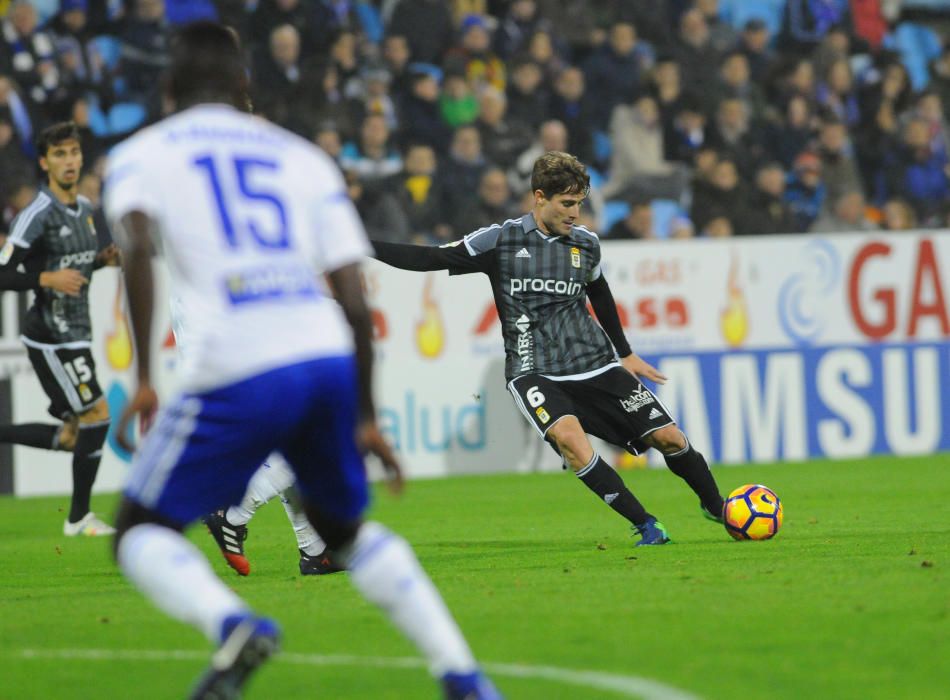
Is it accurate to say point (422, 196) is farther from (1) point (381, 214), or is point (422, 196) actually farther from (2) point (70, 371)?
(2) point (70, 371)

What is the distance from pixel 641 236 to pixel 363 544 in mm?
12705

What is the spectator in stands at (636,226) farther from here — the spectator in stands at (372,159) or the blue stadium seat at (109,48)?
the blue stadium seat at (109,48)

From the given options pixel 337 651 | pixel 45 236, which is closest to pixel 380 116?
pixel 45 236

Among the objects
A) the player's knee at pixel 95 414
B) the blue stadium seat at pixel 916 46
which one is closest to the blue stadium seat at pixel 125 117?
the player's knee at pixel 95 414

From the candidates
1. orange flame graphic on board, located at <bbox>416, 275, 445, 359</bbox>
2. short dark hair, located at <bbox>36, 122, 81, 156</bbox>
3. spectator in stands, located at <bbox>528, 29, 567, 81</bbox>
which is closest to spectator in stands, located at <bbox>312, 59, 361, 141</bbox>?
spectator in stands, located at <bbox>528, 29, 567, 81</bbox>

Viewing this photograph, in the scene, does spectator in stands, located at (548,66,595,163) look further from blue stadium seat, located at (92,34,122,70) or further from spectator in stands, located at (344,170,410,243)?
blue stadium seat, located at (92,34,122,70)

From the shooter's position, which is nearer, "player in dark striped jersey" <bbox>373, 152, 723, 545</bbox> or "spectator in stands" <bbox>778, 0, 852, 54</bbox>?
"player in dark striped jersey" <bbox>373, 152, 723, 545</bbox>

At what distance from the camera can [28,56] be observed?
53.8ft

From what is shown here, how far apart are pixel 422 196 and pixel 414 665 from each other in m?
11.7

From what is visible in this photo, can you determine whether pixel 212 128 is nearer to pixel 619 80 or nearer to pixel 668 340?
pixel 668 340

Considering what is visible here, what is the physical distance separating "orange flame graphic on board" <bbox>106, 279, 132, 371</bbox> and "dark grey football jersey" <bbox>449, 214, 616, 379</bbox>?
598cm

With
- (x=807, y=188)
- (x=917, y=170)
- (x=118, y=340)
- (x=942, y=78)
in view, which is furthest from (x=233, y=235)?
(x=942, y=78)

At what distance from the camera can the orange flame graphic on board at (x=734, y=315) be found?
16078 mm

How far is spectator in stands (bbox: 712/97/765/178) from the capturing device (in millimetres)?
18891
